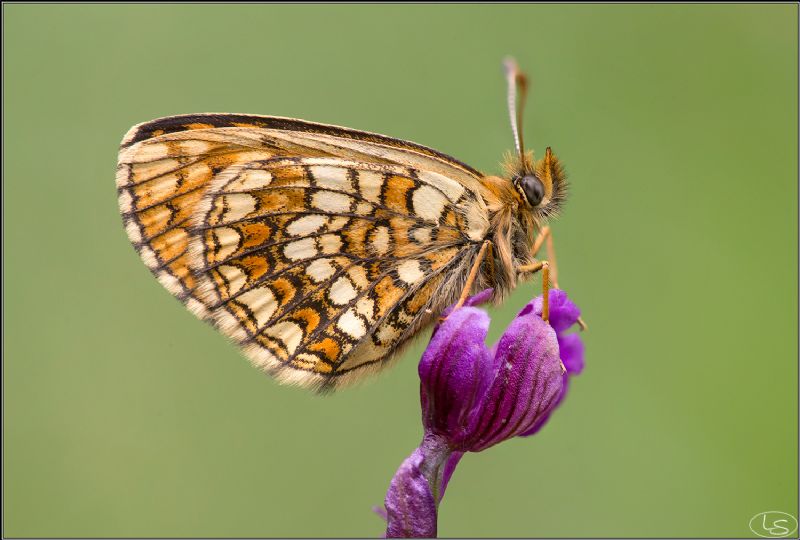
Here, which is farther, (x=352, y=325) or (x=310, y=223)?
(x=310, y=223)

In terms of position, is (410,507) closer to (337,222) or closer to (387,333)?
(387,333)

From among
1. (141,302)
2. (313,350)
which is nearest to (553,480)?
(141,302)

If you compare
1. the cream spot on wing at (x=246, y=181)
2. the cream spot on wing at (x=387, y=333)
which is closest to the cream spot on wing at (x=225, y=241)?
the cream spot on wing at (x=246, y=181)

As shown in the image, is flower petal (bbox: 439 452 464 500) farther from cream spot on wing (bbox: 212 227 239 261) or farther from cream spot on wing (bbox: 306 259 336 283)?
cream spot on wing (bbox: 212 227 239 261)

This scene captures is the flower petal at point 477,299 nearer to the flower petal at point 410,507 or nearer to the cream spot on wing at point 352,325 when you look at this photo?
the cream spot on wing at point 352,325

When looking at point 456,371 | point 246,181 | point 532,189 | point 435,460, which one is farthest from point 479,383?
point 246,181

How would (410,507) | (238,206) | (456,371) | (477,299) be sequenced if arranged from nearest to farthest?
1. (410,507)
2. (456,371)
3. (477,299)
4. (238,206)
